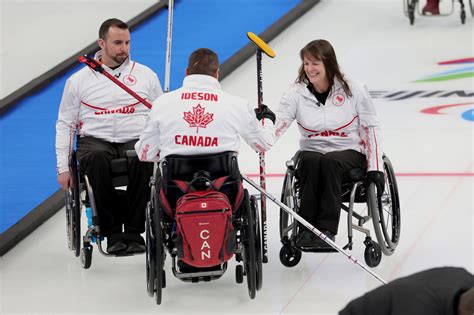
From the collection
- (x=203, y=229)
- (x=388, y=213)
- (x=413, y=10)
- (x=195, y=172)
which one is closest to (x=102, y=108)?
(x=195, y=172)

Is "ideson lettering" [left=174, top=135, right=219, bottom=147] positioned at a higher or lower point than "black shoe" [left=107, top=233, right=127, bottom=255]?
higher

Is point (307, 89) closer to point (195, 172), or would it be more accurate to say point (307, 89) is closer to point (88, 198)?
point (195, 172)

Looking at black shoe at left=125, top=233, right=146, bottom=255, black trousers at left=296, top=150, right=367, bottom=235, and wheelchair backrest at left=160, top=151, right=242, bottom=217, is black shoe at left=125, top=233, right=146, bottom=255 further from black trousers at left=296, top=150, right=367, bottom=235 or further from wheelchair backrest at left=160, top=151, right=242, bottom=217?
black trousers at left=296, top=150, right=367, bottom=235

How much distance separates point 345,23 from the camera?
12320 mm

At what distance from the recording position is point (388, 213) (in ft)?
20.2

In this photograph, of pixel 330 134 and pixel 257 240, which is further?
pixel 330 134

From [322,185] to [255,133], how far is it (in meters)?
0.56

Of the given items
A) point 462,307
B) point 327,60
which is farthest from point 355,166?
point 462,307

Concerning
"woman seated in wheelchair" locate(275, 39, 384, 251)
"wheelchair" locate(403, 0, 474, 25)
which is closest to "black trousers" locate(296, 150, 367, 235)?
"woman seated in wheelchair" locate(275, 39, 384, 251)

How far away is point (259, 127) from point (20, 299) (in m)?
1.51

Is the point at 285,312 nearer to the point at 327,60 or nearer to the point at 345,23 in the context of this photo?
the point at 327,60

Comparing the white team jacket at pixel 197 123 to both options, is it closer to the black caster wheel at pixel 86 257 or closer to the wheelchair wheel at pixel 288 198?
the wheelchair wheel at pixel 288 198

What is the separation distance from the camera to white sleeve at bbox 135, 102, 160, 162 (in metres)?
5.48

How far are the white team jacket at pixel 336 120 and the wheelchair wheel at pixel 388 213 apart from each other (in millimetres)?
167
